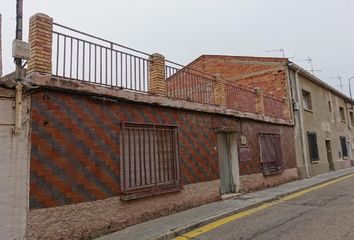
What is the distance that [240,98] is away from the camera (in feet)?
41.7

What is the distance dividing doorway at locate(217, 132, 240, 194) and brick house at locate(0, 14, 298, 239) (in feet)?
0.11

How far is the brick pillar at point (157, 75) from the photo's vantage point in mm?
8491

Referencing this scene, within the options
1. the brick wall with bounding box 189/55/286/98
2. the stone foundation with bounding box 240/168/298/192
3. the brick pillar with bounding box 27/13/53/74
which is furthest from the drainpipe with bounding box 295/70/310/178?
the brick pillar with bounding box 27/13/53/74

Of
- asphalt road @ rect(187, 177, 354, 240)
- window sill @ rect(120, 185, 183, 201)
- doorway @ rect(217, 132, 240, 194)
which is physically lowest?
asphalt road @ rect(187, 177, 354, 240)

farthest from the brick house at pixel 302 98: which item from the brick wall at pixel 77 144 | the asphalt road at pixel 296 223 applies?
the brick wall at pixel 77 144

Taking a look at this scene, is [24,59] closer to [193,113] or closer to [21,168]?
[21,168]

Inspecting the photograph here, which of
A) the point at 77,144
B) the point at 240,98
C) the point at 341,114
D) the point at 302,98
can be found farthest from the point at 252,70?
the point at 77,144

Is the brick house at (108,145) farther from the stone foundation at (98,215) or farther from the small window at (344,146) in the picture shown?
the small window at (344,146)

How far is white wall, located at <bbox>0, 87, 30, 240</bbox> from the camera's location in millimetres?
5094

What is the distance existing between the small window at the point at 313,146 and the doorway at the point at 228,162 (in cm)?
789

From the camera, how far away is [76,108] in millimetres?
6262

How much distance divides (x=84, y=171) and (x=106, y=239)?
1.34m

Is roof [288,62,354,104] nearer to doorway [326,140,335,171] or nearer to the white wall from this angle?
doorway [326,140,335,171]

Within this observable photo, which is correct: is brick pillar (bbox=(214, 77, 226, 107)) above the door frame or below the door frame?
above
